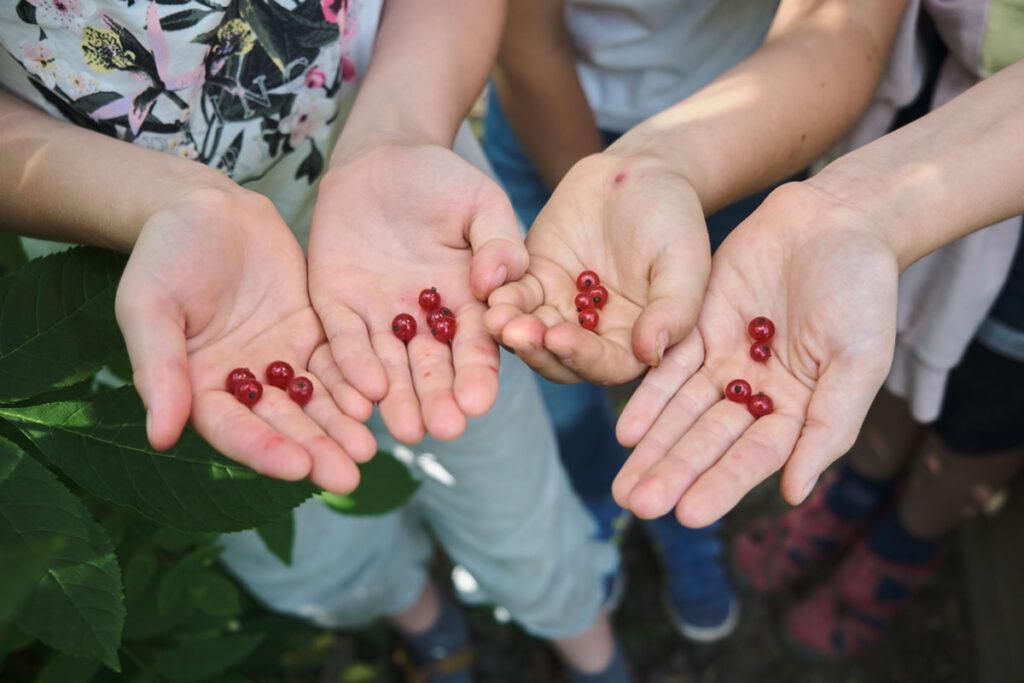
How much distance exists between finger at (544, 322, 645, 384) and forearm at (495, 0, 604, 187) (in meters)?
1.06

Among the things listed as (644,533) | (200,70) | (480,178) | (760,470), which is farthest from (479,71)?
(644,533)

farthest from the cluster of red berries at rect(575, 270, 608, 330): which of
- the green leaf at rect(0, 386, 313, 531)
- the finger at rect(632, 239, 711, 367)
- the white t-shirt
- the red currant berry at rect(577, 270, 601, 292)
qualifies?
the white t-shirt

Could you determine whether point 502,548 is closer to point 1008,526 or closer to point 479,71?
point 479,71

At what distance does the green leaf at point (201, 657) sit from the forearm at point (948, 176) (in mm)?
1804

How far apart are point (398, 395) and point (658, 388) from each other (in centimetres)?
57

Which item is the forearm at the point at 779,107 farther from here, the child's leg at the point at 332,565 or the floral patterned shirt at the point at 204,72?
the child's leg at the point at 332,565

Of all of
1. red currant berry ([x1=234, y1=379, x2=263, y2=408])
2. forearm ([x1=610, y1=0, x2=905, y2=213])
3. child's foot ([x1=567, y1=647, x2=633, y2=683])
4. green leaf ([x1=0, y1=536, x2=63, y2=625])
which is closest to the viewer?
green leaf ([x1=0, y1=536, x2=63, y2=625])

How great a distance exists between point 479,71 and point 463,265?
0.67 metres

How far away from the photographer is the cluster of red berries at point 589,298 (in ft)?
6.75

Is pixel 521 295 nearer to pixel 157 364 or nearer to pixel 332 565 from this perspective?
pixel 157 364

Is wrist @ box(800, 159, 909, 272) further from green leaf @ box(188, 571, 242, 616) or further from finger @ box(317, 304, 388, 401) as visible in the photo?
green leaf @ box(188, 571, 242, 616)

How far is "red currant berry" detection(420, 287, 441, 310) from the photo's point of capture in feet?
6.81

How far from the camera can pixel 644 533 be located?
4.30 meters

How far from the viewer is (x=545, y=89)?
280cm
